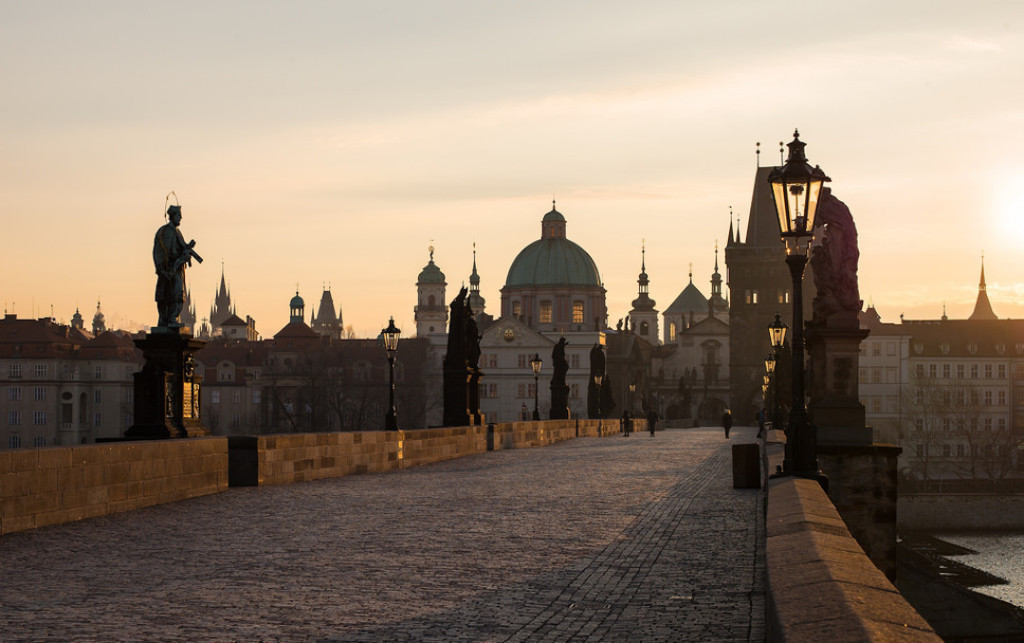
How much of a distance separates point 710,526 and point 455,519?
2687mm

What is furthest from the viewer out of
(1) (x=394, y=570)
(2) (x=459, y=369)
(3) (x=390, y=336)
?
(2) (x=459, y=369)

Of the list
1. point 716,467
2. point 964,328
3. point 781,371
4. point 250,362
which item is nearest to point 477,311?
point 250,362

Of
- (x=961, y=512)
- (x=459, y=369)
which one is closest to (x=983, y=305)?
(x=961, y=512)

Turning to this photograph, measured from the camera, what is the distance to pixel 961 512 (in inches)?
2798

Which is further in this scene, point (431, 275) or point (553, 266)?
point (431, 275)

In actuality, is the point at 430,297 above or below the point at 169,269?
above

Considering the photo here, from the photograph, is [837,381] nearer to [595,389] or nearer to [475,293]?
[595,389]

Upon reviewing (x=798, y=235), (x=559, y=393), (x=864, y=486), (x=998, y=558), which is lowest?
(x=998, y=558)

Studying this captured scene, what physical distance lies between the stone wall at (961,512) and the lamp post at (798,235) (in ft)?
195

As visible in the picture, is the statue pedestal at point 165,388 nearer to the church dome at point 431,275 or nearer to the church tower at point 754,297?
the church tower at point 754,297

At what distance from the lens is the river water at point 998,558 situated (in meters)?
50.0

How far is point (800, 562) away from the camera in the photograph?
21.1 feet

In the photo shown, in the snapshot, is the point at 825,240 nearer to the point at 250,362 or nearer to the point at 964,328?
the point at 964,328

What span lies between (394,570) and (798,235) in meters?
6.12
